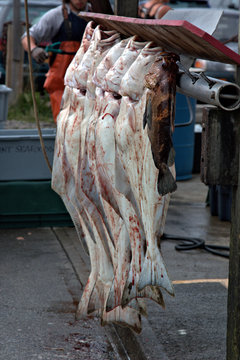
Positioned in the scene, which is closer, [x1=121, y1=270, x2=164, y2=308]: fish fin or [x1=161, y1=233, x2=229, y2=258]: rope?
[x1=121, y1=270, x2=164, y2=308]: fish fin

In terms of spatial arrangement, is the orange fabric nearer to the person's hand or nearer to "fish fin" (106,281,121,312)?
the person's hand

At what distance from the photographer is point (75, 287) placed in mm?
4648

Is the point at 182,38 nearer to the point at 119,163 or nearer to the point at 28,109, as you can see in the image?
the point at 119,163

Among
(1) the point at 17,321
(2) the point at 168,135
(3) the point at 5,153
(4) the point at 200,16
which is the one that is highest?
(4) the point at 200,16

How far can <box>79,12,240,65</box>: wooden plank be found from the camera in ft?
7.95

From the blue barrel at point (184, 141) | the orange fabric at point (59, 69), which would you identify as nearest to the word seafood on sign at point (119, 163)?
the orange fabric at point (59, 69)

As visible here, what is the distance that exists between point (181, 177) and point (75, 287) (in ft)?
13.9

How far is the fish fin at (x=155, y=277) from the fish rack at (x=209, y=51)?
0.27m

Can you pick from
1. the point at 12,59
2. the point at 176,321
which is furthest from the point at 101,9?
the point at 12,59

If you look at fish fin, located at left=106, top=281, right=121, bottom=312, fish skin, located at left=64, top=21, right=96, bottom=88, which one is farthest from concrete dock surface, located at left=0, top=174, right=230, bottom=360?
fish skin, located at left=64, top=21, right=96, bottom=88

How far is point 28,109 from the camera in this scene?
11.2m

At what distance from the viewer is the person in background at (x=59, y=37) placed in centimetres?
681

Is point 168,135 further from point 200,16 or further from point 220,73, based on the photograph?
point 220,73

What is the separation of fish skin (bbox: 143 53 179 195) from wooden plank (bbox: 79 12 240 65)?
0.27 ft
